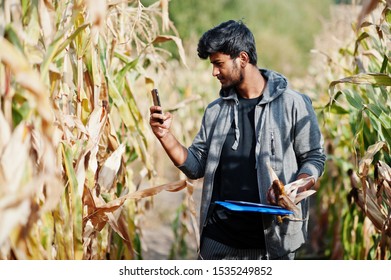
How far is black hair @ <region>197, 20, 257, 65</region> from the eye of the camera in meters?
2.25

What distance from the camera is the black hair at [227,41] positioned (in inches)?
88.7

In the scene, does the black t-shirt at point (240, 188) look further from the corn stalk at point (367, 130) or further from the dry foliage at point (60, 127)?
the corn stalk at point (367, 130)

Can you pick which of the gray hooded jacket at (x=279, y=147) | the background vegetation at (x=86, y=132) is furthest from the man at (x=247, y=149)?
the background vegetation at (x=86, y=132)

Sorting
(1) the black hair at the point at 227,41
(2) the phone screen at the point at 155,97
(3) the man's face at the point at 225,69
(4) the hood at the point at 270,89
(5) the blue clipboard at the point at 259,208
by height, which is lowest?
(5) the blue clipboard at the point at 259,208

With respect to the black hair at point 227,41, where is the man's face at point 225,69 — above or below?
below

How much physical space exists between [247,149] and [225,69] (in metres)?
0.27

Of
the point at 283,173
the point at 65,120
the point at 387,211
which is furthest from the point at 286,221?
the point at 65,120

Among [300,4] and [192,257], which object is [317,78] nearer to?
[192,257]

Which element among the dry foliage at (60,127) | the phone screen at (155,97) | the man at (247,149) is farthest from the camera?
the man at (247,149)

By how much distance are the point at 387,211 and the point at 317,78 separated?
3503 mm

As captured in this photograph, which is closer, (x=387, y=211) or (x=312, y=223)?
(x=387, y=211)

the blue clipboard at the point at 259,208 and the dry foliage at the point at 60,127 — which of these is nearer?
the dry foliage at the point at 60,127

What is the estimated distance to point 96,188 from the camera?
2229mm

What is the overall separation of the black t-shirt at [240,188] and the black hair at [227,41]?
18cm
